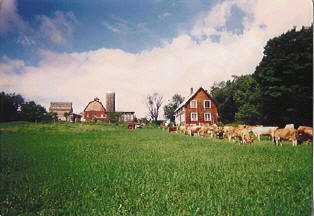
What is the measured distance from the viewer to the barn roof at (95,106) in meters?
4.30

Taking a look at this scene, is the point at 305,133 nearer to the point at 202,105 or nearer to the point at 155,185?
the point at 202,105

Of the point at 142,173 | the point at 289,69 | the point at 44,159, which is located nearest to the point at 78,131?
the point at 44,159

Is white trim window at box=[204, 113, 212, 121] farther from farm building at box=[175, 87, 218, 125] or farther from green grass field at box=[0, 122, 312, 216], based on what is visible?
green grass field at box=[0, 122, 312, 216]

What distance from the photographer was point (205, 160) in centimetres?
383

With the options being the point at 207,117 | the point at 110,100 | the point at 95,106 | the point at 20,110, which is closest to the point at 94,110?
the point at 95,106

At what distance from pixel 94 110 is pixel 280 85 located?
363 cm

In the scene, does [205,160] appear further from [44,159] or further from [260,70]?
[44,159]

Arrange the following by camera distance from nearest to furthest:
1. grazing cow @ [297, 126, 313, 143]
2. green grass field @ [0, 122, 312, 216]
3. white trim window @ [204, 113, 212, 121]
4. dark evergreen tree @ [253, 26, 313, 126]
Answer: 1. green grass field @ [0, 122, 312, 216]
2. dark evergreen tree @ [253, 26, 313, 126]
3. grazing cow @ [297, 126, 313, 143]
4. white trim window @ [204, 113, 212, 121]

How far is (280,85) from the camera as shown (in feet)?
10.7

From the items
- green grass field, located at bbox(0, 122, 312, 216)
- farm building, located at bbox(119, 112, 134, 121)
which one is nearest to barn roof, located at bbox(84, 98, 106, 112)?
farm building, located at bbox(119, 112, 134, 121)

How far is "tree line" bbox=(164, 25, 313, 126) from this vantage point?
2.90m

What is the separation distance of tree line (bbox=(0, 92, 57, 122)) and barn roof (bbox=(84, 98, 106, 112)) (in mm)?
787

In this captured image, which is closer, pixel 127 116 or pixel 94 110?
pixel 94 110

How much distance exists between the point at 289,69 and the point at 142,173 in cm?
272
